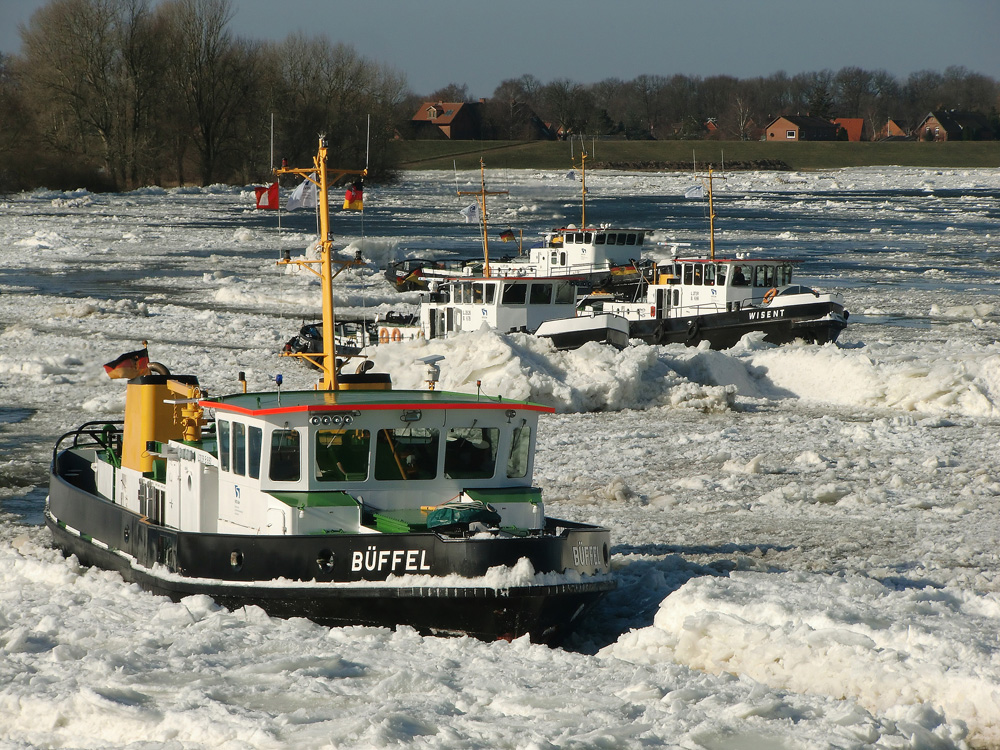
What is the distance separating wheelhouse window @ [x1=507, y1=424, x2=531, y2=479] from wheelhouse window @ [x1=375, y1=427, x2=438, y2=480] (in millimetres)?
678

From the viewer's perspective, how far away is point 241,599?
31.3 feet

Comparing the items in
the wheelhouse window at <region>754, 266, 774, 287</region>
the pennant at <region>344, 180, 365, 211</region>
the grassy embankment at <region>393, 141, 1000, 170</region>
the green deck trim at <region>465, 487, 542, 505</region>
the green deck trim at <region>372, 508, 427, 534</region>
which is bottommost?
the green deck trim at <region>372, 508, 427, 534</region>

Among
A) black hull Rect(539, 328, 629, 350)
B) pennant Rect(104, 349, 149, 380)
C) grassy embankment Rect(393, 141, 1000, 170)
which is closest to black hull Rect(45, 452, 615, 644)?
pennant Rect(104, 349, 149, 380)

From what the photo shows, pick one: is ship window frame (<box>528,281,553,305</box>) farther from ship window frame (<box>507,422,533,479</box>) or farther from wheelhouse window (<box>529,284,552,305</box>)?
ship window frame (<box>507,422,533,479</box>)

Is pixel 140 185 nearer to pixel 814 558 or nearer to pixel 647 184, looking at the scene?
pixel 647 184

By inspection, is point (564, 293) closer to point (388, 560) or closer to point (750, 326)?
point (750, 326)

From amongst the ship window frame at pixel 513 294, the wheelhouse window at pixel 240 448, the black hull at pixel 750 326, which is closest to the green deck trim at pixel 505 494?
the wheelhouse window at pixel 240 448

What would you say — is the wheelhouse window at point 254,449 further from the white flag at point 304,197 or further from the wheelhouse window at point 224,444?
the white flag at point 304,197

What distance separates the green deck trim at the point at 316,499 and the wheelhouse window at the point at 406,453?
35 centimetres

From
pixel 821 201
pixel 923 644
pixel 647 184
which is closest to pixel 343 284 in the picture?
pixel 923 644

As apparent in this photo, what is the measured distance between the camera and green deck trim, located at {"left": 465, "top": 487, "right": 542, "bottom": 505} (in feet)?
32.0

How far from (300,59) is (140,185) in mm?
22496

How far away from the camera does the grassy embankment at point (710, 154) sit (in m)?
114

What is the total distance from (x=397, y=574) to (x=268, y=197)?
16.7 feet
